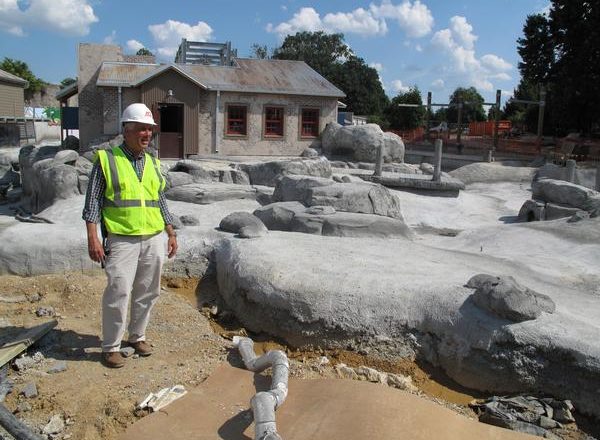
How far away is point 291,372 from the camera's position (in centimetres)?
470

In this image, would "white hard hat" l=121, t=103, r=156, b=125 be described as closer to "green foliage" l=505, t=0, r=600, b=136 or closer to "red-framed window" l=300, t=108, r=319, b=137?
"red-framed window" l=300, t=108, r=319, b=137

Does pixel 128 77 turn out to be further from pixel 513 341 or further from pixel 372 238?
pixel 513 341

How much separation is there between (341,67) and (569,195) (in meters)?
45.3

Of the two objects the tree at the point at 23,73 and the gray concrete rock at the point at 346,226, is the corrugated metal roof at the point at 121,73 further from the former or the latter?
the tree at the point at 23,73

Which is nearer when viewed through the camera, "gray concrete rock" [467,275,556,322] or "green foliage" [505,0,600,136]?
"gray concrete rock" [467,275,556,322]

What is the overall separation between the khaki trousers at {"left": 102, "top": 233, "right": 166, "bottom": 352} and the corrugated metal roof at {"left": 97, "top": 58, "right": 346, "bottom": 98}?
1785 cm

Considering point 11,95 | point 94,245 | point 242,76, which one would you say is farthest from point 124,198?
point 11,95

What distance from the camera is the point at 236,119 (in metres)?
23.5

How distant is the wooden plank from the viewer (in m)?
4.39

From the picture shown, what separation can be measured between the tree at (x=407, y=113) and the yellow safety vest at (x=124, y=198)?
36.5 meters

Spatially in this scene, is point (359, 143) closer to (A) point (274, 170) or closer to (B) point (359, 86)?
(A) point (274, 170)

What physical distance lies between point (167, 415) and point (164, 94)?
63.3ft

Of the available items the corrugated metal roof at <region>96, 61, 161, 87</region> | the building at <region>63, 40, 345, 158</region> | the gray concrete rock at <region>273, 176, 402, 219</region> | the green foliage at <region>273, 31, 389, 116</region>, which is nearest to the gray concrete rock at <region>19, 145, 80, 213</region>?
the building at <region>63, 40, 345, 158</region>

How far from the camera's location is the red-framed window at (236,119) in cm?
2338
